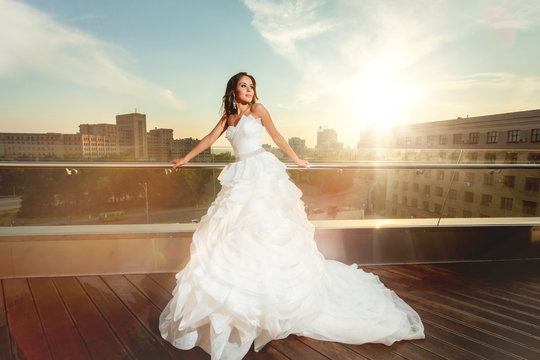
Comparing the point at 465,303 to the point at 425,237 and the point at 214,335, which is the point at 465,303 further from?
the point at 214,335

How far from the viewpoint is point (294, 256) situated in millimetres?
1586

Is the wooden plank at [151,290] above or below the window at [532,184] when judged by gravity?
below

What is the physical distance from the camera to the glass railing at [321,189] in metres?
2.49

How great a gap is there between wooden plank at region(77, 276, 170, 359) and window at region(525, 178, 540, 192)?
12.4 feet

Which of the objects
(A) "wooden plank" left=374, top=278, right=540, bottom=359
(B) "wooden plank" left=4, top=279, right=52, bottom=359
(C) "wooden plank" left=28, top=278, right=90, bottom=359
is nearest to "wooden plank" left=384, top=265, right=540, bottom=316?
(A) "wooden plank" left=374, top=278, right=540, bottom=359

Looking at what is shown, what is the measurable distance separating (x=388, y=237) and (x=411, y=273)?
38 cm

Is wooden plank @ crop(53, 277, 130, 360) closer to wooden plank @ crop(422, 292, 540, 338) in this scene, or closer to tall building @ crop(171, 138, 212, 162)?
tall building @ crop(171, 138, 212, 162)

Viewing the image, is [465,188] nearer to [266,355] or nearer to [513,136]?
[266,355]

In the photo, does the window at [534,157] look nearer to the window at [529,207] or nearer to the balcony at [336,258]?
the balcony at [336,258]

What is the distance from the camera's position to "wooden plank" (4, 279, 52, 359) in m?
1.43

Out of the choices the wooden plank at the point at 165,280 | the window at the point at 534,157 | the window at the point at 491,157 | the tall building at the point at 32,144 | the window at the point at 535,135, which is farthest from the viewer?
the window at the point at 535,135

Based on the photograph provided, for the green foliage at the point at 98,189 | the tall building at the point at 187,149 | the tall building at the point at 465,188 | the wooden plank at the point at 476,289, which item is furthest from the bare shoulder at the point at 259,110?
the wooden plank at the point at 476,289

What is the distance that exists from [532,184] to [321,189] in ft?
7.80

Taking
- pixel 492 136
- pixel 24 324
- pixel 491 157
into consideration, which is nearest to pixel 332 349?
pixel 24 324
